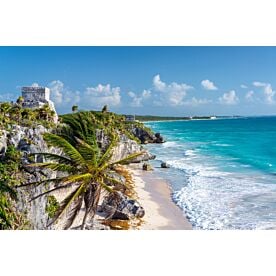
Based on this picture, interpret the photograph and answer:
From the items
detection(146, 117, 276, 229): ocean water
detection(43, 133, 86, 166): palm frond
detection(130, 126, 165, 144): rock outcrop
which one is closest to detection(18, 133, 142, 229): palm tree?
detection(43, 133, 86, 166): palm frond

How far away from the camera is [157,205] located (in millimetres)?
15219

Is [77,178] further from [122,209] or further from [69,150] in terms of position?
[122,209]

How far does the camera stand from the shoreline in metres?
12.7

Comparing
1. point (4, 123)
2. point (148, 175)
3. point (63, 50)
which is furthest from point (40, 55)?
point (148, 175)

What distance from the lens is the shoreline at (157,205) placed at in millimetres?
12719

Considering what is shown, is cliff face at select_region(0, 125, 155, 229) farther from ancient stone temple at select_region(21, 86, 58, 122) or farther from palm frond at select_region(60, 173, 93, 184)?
ancient stone temple at select_region(21, 86, 58, 122)

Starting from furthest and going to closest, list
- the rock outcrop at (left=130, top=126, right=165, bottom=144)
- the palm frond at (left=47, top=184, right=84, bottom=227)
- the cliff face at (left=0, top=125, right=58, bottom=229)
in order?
the rock outcrop at (left=130, top=126, right=165, bottom=144) < the cliff face at (left=0, top=125, right=58, bottom=229) < the palm frond at (left=47, top=184, right=84, bottom=227)

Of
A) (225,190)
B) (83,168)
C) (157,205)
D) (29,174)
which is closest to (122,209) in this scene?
(157,205)

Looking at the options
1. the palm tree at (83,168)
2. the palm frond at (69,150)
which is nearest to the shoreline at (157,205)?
the palm tree at (83,168)

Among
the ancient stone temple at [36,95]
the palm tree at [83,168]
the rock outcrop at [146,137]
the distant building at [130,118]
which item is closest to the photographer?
the palm tree at [83,168]

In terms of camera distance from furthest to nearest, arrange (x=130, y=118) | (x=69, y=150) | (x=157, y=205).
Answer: (x=130, y=118)
(x=157, y=205)
(x=69, y=150)

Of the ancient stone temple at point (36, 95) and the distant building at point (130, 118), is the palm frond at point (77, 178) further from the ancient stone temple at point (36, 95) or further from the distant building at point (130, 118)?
the distant building at point (130, 118)
